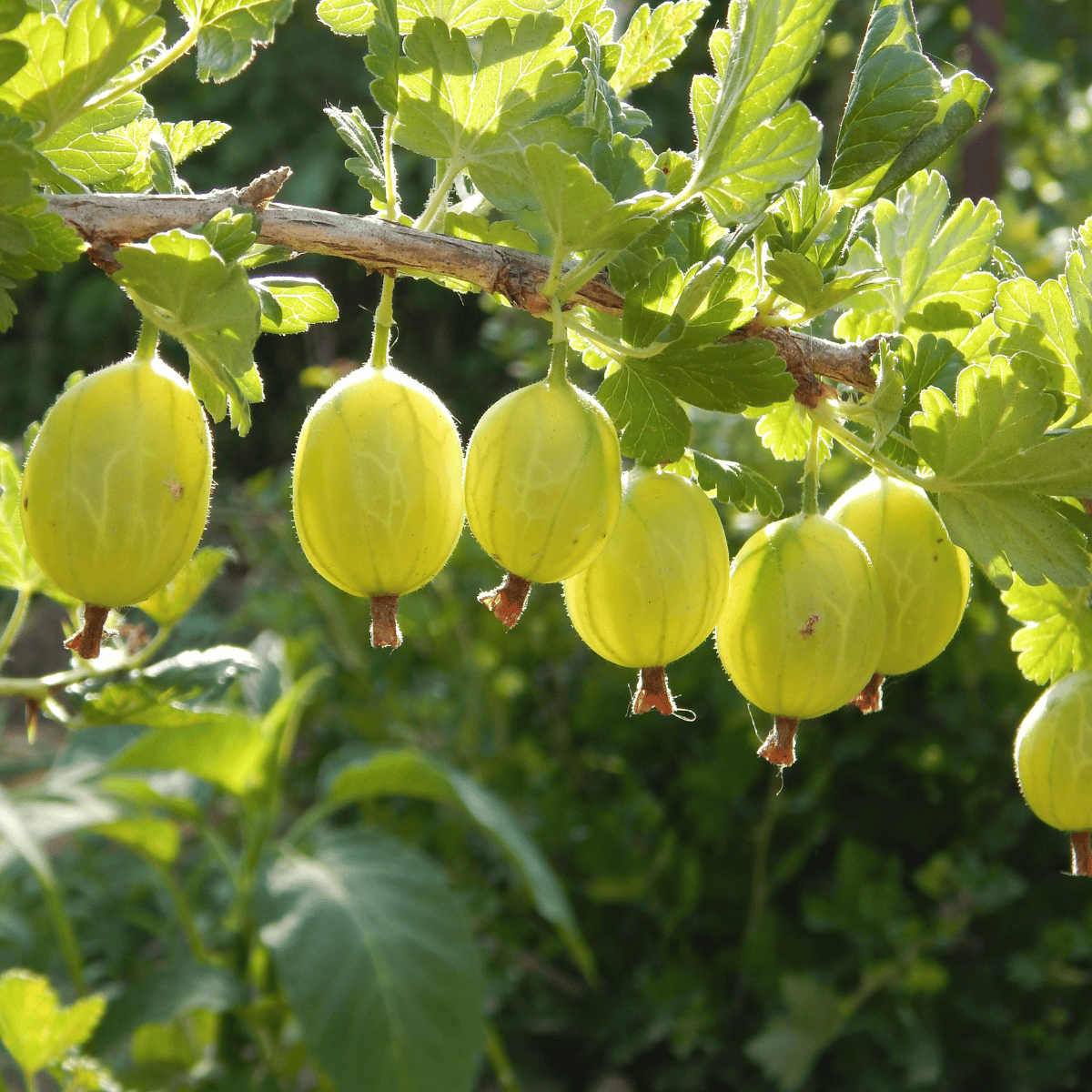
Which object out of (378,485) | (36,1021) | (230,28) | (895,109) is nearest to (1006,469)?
(895,109)

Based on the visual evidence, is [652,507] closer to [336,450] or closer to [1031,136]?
[336,450]

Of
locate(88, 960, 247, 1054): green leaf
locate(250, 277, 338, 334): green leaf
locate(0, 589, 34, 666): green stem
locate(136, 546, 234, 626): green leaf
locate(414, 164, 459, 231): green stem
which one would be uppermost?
locate(414, 164, 459, 231): green stem

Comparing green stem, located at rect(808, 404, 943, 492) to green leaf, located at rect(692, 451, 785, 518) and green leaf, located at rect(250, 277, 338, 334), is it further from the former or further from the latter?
green leaf, located at rect(250, 277, 338, 334)

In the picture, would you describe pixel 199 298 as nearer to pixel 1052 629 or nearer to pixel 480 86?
pixel 480 86

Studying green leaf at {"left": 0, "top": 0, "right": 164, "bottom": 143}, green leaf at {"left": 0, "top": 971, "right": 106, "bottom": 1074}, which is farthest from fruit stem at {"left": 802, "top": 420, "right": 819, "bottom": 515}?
green leaf at {"left": 0, "top": 971, "right": 106, "bottom": 1074}

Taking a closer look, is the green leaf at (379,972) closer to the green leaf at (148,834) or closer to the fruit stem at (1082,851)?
the green leaf at (148,834)

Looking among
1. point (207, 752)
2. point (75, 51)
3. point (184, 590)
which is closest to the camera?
point (75, 51)

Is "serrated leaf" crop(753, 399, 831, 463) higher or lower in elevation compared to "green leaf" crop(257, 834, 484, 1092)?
higher

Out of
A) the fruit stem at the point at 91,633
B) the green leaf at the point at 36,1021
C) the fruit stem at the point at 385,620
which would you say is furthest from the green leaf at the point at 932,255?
the green leaf at the point at 36,1021
